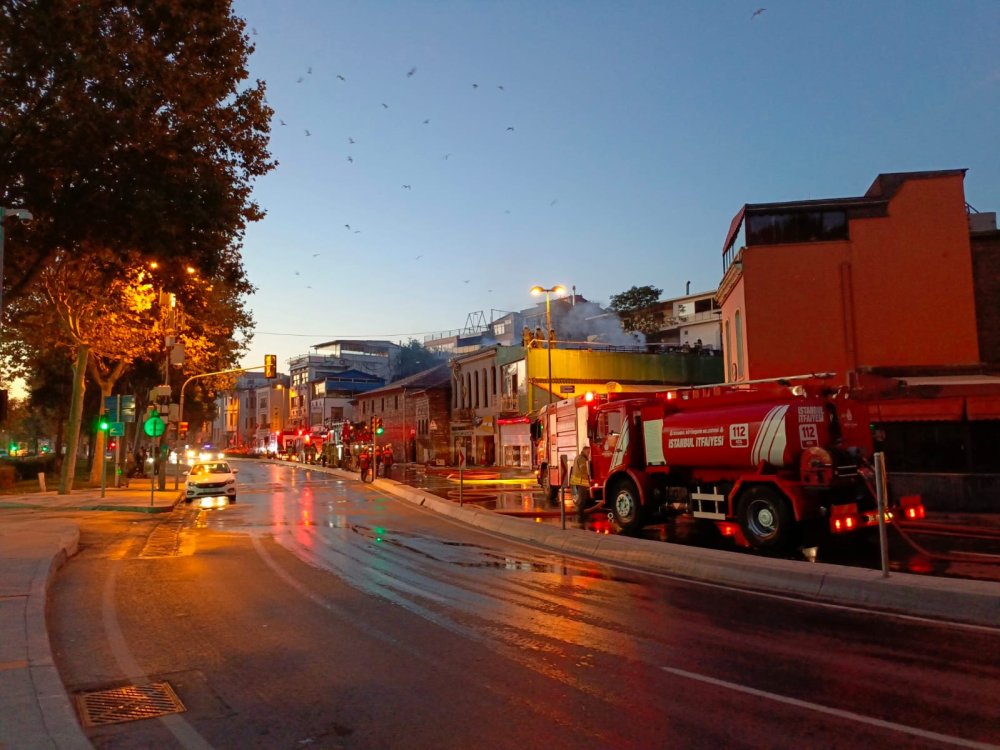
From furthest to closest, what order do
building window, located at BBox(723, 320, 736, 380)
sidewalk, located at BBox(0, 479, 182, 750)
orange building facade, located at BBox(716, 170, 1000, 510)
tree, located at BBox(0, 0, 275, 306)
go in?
1. building window, located at BBox(723, 320, 736, 380)
2. orange building facade, located at BBox(716, 170, 1000, 510)
3. tree, located at BBox(0, 0, 275, 306)
4. sidewalk, located at BBox(0, 479, 182, 750)

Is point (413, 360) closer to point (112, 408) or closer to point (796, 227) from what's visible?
point (112, 408)

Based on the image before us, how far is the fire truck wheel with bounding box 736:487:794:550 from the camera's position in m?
13.1

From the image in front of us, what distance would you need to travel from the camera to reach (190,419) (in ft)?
190

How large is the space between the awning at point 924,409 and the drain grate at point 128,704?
18.9 metres

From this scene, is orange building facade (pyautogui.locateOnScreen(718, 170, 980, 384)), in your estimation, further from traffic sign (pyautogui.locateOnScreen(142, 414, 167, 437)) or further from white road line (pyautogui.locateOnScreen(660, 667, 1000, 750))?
traffic sign (pyautogui.locateOnScreen(142, 414, 167, 437))

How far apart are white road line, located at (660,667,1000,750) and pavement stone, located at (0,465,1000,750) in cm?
382

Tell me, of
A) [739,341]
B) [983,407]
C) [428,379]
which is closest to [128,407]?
[739,341]

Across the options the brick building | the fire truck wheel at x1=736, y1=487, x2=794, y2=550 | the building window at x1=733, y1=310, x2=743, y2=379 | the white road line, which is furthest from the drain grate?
the brick building

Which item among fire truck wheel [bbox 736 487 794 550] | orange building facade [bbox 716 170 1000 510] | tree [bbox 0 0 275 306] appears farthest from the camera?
orange building facade [bbox 716 170 1000 510]

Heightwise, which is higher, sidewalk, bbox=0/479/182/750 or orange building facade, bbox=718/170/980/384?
orange building facade, bbox=718/170/980/384

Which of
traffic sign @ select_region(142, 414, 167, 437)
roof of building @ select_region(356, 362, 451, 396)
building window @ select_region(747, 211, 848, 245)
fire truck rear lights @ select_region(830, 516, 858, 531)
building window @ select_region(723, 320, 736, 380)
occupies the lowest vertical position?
fire truck rear lights @ select_region(830, 516, 858, 531)

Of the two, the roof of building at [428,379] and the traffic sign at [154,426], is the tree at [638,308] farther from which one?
the traffic sign at [154,426]

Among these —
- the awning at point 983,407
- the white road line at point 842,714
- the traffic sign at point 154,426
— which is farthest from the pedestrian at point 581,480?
the traffic sign at point 154,426

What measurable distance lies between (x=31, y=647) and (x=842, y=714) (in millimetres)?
6749
